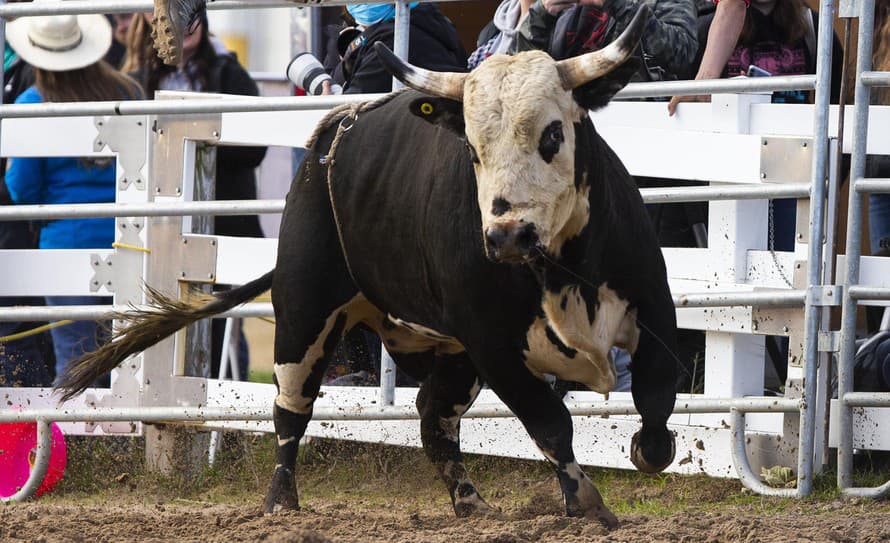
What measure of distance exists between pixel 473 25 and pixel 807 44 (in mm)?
2950

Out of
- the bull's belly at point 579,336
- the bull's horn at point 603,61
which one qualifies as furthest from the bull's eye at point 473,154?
the bull's belly at point 579,336

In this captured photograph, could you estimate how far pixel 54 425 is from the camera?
6.57m

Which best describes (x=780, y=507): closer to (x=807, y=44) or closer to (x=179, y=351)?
(x=807, y=44)

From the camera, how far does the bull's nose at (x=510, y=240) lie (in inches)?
149

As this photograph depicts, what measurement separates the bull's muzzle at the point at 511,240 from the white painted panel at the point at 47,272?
323 centimetres

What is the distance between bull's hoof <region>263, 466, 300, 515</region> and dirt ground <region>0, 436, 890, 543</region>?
11 cm

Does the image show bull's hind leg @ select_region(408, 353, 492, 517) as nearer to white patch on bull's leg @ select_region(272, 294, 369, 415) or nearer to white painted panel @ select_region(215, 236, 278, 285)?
white patch on bull's leg @ select_region(272, 294, 369, 415)

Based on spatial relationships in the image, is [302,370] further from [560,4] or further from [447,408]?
[560,4]

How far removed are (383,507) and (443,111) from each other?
2.17 meters

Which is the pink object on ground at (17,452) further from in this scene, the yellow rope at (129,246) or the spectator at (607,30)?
the spectator at (607,30)

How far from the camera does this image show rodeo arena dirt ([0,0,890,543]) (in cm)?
431

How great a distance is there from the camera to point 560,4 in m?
5.86

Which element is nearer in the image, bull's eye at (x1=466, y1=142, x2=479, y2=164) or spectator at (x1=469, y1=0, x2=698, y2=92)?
bull's eye at (x1=466, y1=142, x2=479, y2=164)

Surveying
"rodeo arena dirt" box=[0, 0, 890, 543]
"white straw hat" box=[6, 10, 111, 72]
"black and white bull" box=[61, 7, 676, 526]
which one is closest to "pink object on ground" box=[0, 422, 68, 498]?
"rodeo arena dirt" box=[0, 0, 890, 543]
